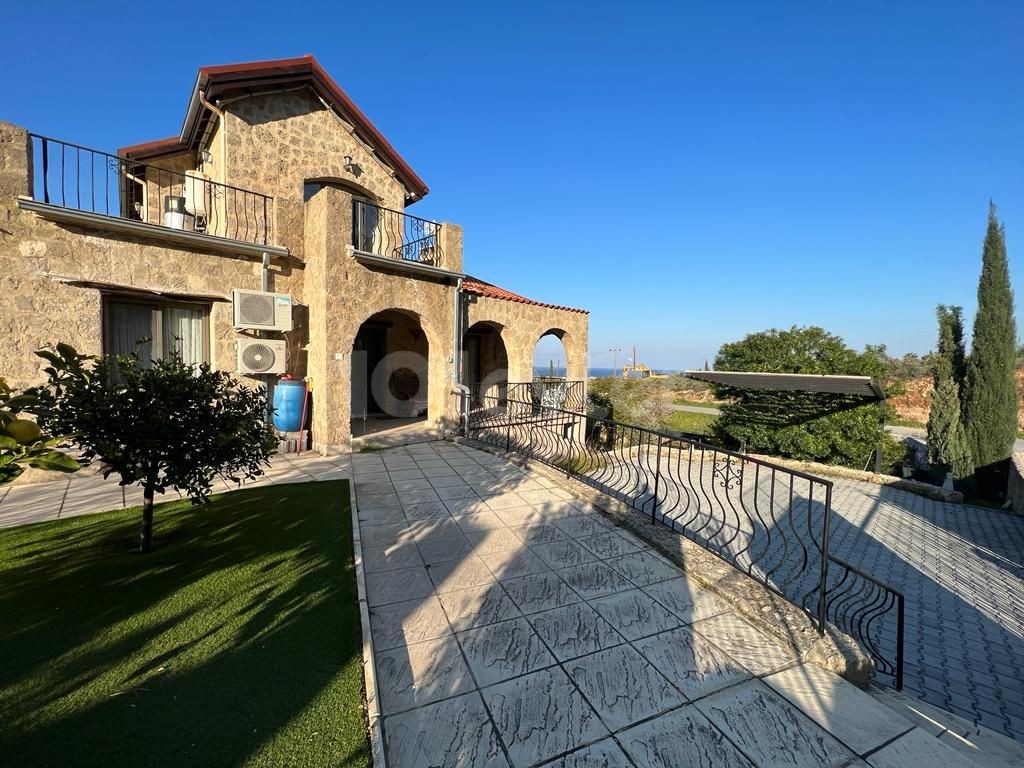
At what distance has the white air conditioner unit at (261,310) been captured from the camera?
7.06 metres

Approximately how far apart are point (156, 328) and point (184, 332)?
0.37 meters

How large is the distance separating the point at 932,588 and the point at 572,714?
22.1 feet

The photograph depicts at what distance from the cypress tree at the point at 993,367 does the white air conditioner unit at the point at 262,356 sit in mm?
20034

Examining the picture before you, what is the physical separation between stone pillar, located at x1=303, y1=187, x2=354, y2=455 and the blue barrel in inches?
10.5

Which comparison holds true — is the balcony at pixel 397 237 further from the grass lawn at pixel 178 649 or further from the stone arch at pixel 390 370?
the grass lawn at pixel 178 649

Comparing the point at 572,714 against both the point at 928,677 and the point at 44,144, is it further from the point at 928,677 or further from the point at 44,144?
the point at 44,144

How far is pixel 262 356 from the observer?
7414mm

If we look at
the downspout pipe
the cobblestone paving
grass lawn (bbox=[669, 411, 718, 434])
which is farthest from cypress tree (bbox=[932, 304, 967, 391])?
the downspout pipe

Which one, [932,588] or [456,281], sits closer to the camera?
[932,588]

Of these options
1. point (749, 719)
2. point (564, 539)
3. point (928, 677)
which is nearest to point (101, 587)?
point (564, 539)

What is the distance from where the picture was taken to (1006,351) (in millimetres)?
13797

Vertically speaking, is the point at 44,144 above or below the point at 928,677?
above

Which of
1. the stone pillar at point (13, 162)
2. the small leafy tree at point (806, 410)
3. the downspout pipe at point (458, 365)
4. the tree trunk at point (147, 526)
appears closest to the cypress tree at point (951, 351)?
the small leafy tree at point (806, 410)

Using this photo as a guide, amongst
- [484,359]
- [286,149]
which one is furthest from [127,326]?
[484,359]
